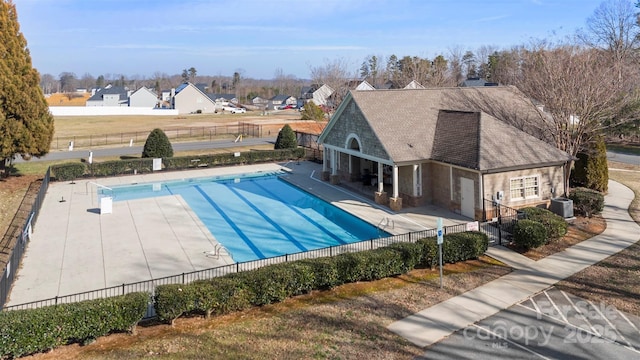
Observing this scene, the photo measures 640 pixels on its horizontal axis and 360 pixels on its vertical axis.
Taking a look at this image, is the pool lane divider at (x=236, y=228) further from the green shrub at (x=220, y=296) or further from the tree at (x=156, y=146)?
the tree at (x=156, y=146)

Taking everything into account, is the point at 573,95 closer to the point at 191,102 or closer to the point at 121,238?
the point at 121,238

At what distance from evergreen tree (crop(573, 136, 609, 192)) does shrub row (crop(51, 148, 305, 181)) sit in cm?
2300

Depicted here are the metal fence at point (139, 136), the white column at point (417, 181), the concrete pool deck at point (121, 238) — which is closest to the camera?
the concrete pool deck at point (121, 238)

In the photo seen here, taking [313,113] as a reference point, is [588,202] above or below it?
below

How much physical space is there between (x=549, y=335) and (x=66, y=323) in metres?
11.6

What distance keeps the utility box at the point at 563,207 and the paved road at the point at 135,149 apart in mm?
35677

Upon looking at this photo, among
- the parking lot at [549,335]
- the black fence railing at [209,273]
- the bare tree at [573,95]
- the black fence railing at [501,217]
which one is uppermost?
the bare tree at [573,95]

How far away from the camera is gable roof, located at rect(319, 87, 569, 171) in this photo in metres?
22.0

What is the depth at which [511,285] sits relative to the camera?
14336mm

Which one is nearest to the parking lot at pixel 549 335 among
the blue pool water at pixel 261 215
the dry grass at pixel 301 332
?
the dry grass at pixel 301 332

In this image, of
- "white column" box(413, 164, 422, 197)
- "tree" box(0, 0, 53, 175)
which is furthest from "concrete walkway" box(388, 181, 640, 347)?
"tree" box(0, 0, 53, 175)

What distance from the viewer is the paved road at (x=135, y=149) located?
143 feet

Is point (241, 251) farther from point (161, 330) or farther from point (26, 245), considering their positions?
point (26, 245)

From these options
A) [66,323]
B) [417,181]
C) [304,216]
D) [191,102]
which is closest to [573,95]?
[417,181]
